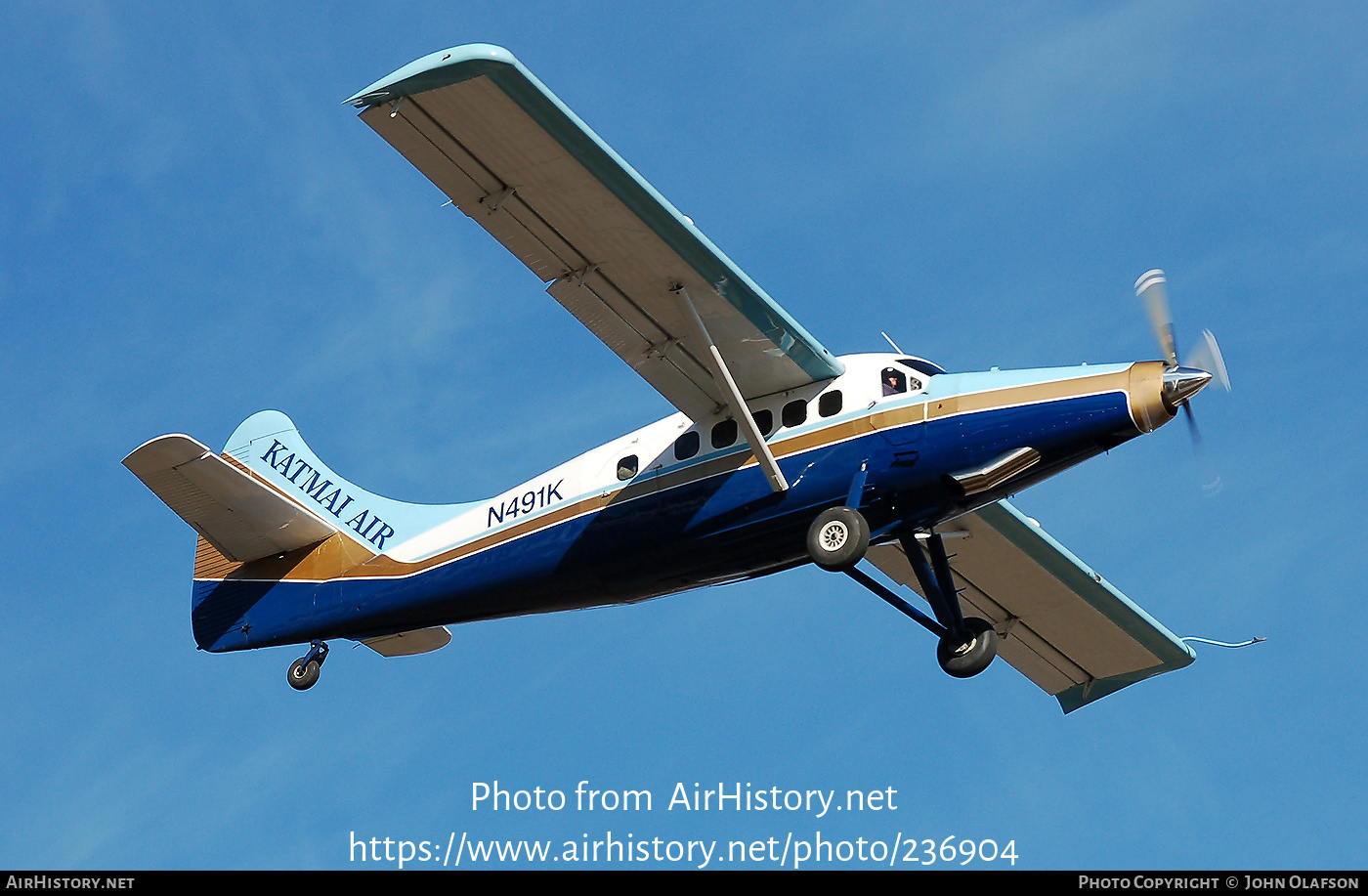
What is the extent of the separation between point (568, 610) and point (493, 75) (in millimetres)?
6624

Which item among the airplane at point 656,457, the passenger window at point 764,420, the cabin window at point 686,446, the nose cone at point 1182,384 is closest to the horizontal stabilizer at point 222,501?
the airplane at point 656,457

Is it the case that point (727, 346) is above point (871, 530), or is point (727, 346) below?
above

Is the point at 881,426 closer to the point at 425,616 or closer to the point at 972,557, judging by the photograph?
the point at 972,557

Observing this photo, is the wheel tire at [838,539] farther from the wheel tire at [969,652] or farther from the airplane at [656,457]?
the wheel tire at [969,652]

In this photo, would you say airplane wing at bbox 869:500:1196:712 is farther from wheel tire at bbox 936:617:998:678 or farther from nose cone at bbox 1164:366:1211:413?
nose cone at bbox 1164:366:1211:413

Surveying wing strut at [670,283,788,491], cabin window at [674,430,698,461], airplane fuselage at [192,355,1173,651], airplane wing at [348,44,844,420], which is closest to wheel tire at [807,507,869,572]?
airplane fuselage at [192,355,1173,651]

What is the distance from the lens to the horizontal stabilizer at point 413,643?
22.2 meters

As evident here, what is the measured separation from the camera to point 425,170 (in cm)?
1691

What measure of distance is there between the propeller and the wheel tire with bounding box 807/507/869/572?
3.22 meters

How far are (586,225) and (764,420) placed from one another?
2.85 m

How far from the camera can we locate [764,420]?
61.2ft

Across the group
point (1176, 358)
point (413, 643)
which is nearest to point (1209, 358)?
point (1176, 358)

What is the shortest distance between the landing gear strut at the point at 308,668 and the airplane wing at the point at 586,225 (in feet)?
18.9

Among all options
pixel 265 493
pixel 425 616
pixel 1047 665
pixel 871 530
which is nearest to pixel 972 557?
pixel 1047 665
